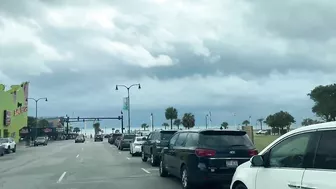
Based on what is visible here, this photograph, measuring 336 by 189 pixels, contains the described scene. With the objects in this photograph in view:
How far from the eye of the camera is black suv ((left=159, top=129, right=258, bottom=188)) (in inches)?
423

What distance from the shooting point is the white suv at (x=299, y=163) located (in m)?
5.27

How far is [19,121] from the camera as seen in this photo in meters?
80.6

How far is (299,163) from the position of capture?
5.79 metres

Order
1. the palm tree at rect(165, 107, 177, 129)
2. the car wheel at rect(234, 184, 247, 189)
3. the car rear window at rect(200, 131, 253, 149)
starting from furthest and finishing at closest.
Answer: the palm tree at rect(165, 107, 177, 129)
the car rear window at rect(200, 131, 253, 149)
the car wheel at rect(234, 184, 247, 189)

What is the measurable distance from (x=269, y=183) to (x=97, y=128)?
574ft

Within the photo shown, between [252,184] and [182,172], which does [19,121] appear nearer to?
[182,172]

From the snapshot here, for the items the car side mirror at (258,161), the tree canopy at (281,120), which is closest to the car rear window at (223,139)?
the car side mirror at (258,161)

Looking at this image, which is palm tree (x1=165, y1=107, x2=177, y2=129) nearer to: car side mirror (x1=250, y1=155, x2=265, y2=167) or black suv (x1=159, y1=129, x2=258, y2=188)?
black suv (x1=159, y1=129, x2=258, y2=188)

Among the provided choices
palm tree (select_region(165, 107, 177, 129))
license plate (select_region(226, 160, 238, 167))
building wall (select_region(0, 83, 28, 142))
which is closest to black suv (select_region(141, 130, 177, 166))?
license plate (select_region(226, 160, 238, 167))

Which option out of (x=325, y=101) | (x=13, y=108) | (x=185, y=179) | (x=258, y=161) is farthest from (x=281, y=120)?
(x=258, y=161)

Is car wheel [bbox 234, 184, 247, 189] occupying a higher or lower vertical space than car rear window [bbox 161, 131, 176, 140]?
lower

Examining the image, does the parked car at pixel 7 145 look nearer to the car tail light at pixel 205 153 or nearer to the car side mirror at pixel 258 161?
the car tail light at pixel 205 153

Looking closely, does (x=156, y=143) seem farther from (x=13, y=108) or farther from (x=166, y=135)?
(x=13, y=108)

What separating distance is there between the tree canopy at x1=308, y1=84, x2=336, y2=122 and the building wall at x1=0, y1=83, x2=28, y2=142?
48.4m
